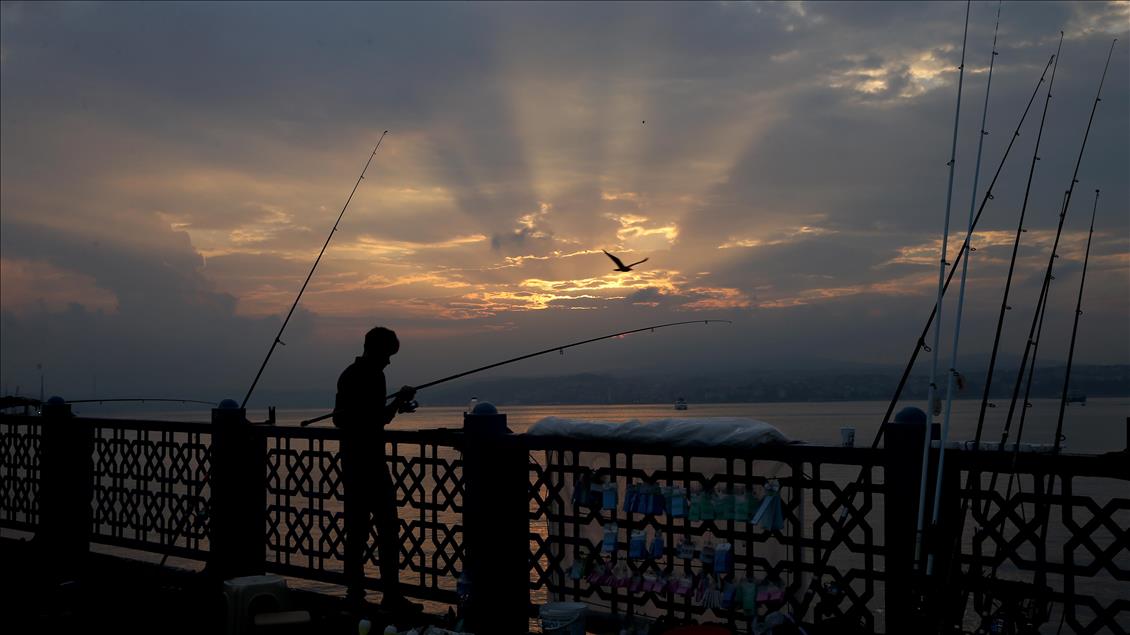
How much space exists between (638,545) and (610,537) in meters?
0.19

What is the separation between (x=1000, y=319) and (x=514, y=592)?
3413mm

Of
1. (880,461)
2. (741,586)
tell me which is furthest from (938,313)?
(741,586)

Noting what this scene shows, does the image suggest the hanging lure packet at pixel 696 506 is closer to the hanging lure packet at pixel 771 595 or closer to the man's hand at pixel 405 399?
the hanging lure packet at pixel 771 595

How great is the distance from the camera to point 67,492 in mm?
9047

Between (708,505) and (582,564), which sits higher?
(708,505)

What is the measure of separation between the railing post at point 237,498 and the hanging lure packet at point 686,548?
3.92m

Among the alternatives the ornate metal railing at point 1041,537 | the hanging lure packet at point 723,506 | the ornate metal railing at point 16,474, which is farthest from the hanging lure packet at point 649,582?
the ornate metal railing at point 16,474

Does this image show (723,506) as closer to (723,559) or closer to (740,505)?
(740,505)

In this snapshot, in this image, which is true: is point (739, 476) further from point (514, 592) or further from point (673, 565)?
point (514, 592)

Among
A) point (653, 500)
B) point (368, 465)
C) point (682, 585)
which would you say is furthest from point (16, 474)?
point (682, 585)

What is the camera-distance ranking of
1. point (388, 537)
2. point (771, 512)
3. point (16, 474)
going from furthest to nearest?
point (16, 474) → point (388, 537) → point (771, 512)

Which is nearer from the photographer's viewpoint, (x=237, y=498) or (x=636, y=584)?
(x=636, y=584)

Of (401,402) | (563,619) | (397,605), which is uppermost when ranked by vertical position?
(401,402)

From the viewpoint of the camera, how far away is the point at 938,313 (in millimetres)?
4688
